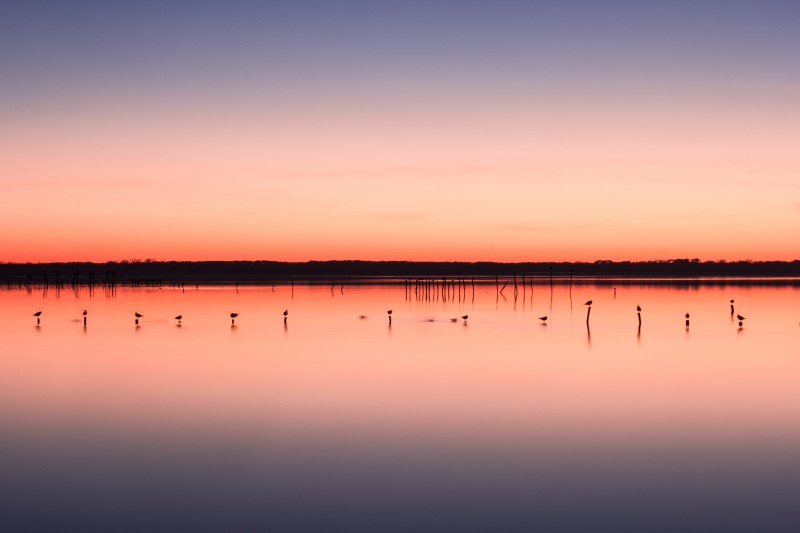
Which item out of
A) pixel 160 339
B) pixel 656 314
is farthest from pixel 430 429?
pixel 656 314

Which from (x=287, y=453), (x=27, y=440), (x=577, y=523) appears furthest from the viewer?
(x=27, y=440)

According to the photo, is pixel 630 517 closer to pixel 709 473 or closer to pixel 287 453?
pixel 709 473

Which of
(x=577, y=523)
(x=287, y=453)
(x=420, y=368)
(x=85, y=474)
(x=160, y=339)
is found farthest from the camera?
(x=160, y=339)

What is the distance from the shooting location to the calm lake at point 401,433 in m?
12.6

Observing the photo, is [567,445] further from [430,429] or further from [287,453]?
[287,453]

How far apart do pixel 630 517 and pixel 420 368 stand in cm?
1620

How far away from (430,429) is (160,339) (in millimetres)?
23513

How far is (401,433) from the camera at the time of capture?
1803 centimetres

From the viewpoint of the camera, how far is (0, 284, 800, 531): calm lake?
12.6 meters

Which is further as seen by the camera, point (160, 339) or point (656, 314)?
point (656, 314)

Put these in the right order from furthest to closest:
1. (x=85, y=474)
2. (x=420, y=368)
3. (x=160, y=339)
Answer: (x=160, y=339) < (x=420, y=368) < (x=85, y=474)

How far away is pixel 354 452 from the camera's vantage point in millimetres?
16359

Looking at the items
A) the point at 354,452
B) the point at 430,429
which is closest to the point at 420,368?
the point at 430,429

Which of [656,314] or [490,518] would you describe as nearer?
[490,518]
